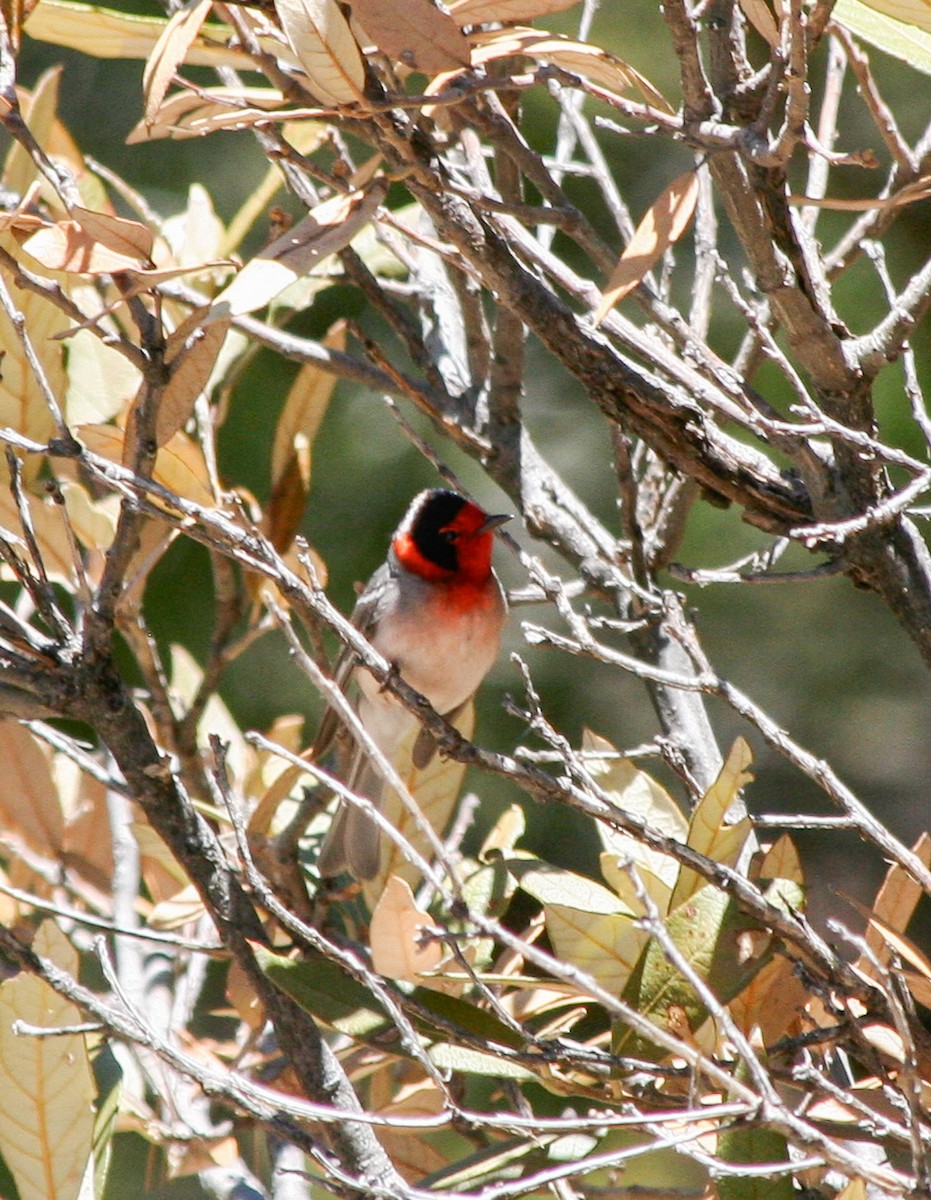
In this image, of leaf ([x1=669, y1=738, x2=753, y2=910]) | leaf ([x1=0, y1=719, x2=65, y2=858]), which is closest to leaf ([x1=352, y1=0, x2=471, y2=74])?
leaf ([x1=669, y1=738, x2=753, y2=910])

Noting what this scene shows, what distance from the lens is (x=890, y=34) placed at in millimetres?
1887

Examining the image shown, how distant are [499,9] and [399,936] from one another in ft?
3.80

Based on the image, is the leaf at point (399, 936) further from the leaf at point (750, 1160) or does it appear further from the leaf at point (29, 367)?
the leaf at point (29, 367)

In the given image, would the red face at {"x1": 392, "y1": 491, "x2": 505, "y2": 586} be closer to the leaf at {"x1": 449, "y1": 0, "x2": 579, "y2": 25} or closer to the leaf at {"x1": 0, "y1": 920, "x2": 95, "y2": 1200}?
the leaf at {"x1": 0, "y1": 920, "x2": 95, "y2": 1200}

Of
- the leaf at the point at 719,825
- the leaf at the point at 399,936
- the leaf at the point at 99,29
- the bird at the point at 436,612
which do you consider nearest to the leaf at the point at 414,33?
the leaf at the point at 99,29

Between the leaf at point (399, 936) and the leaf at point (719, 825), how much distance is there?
347 mm

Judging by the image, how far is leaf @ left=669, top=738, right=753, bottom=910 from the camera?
6.05ft

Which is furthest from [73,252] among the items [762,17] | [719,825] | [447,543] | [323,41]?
[447,543]

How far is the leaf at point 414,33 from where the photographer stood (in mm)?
1495

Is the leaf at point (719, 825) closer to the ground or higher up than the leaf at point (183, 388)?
closer to the ground

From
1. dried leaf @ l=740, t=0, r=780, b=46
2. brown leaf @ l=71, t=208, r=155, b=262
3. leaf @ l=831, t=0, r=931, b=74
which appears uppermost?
leaf @ l=831, t=0, r=931, b=74

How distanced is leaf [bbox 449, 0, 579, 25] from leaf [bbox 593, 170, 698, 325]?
241 mm

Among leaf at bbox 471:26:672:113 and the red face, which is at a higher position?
leaf at bbox 471:26:672:113

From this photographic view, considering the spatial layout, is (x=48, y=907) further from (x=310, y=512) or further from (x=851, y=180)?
(x=851, y=180)
